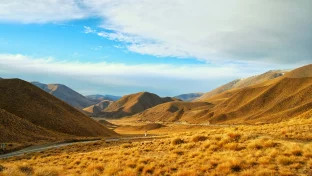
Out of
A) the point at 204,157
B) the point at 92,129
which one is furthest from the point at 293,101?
the point at 204,157

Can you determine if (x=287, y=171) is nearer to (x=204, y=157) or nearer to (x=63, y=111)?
(x=204, y=157)

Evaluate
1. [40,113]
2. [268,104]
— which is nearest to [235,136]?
[40,113]

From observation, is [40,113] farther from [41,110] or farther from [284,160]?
[284,160]

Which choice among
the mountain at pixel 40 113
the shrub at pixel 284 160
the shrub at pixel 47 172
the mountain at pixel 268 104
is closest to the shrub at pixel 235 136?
the shrub at pixel 284 160

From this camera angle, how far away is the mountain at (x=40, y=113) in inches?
2293

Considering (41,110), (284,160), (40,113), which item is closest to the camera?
(284,160)

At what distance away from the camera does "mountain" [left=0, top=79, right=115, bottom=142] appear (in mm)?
58231

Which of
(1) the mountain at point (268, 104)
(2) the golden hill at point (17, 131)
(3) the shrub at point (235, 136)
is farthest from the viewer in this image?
(1) the mountain at point (268, 104)

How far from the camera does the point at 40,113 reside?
69812 millimetres

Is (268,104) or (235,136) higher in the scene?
(268,104)

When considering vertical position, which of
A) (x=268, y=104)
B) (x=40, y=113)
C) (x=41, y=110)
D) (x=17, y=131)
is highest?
(x=268, y=104)

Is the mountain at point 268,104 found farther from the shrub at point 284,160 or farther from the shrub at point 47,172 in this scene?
the shrub at point 47,172

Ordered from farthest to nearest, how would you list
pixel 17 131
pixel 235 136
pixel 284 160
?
pixel 17 131 < pixel 235 136 < pixel 284 160

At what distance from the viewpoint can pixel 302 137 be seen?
18078 mm
